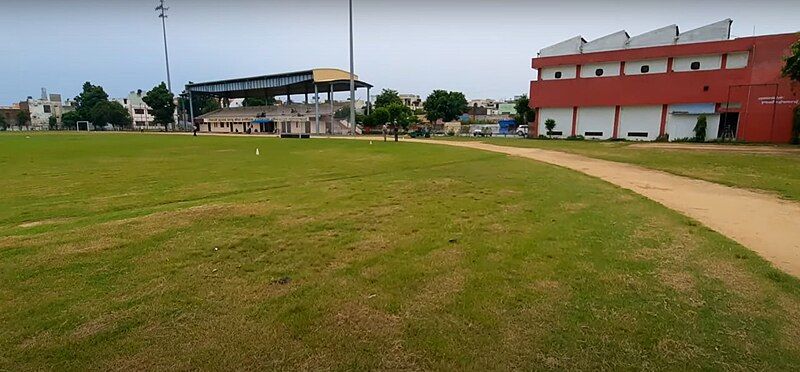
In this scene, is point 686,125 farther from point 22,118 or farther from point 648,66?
point 22,118

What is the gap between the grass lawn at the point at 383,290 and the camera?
2.86m

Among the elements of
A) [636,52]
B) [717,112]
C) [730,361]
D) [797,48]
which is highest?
[636,52]

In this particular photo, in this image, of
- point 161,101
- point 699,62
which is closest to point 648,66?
point 699,62

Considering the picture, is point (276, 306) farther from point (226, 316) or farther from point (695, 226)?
point (695, 226)

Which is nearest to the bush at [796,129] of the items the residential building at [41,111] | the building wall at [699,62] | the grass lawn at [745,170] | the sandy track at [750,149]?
the sandy track at [750,149]

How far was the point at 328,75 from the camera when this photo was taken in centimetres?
6650

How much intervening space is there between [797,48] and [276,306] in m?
35.1

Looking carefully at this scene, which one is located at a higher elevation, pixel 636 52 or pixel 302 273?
pixel 636 52

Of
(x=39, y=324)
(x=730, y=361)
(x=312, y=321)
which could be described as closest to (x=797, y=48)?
(x=730, y=361)

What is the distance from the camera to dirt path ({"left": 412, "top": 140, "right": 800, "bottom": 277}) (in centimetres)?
543

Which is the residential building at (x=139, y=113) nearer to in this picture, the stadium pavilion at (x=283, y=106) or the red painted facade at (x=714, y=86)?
the stadium pavilion at (x=283, y=106)

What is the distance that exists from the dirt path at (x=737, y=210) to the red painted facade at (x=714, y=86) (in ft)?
99.6

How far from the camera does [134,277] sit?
4.16 meters

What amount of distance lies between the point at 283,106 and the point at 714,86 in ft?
230
